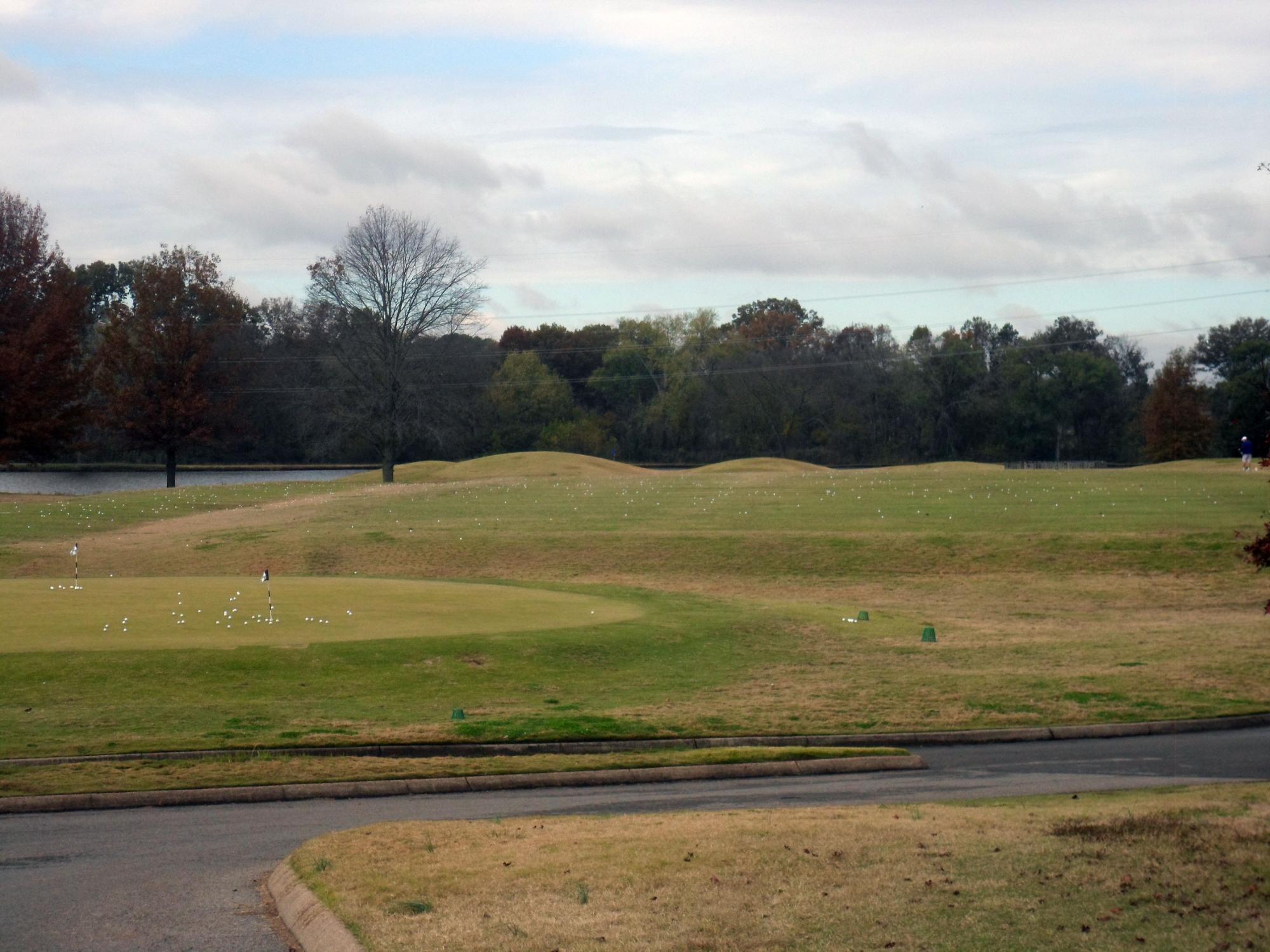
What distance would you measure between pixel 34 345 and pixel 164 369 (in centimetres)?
878

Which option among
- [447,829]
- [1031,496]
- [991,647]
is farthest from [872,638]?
[1031,496]

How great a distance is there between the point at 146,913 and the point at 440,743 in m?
5.85

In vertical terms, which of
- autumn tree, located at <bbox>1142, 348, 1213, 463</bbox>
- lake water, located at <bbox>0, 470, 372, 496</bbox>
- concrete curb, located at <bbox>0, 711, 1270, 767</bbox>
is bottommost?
concrete curb, located at <bbox>0, 711, 1270, 767</bbox>

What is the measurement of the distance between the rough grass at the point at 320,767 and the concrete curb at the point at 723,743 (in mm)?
195

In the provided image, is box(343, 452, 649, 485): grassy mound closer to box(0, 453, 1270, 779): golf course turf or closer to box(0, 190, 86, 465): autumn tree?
box(0, 190, 86, 465): autumn tree

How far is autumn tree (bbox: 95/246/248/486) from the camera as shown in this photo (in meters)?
63.8

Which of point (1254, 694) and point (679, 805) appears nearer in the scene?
point (679, 805)

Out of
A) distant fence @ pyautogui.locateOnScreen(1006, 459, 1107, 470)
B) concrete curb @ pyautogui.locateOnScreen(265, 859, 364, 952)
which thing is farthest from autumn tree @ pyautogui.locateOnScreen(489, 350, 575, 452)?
concrete curb @ pyautogui.locateOnScreen(265, 859, 364, 952)

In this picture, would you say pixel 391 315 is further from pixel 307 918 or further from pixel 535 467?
pixel 307 918

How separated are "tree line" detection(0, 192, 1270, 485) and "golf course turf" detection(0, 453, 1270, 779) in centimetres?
1839

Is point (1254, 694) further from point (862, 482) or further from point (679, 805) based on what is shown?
point (862, 482)

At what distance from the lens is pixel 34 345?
56312 mm

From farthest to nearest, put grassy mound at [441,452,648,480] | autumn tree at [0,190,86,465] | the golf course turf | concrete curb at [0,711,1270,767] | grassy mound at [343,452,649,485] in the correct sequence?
1. grassy mound at [441,452,648,480]
2. grassy mound at [343,452,649,485]
3. autumn tree at [0,190,86,465]
4. the golf course turf
5. concrete curb at [0,711,1270,767]

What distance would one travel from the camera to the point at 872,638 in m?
20.6
